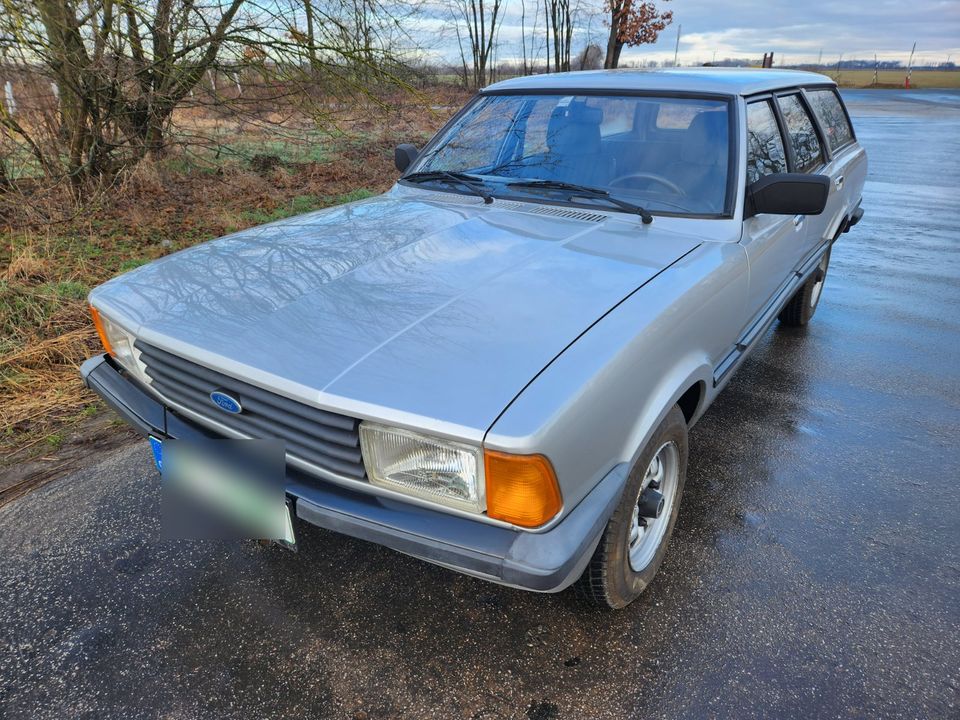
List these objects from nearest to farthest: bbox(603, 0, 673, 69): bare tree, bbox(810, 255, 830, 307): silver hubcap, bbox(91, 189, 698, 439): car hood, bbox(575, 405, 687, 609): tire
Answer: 1. bbox(91, 189, 698, 439): car hood
2. bbox(575, 405, 687, 609): tire
3. bbox(810, 255, 830, 307): silver hubcap
4. bbox(603, 0, 673, 69): bare tree

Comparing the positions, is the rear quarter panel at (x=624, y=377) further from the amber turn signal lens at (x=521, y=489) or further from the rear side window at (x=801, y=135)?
the rear side window at (x=801, y=135)

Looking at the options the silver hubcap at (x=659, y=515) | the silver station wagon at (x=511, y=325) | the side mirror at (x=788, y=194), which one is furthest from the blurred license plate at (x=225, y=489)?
the side mirror at (x=788, y=194)

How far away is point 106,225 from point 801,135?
6072mm

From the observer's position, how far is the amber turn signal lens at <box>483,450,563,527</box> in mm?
1459

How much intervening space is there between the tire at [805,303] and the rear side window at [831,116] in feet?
2.58

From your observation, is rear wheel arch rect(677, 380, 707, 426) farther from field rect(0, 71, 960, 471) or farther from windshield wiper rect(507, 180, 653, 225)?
field rect(0, 71, 960, 471)

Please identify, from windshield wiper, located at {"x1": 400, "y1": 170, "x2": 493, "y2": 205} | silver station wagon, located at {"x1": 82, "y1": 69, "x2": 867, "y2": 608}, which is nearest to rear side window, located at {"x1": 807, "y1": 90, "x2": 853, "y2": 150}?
silver station wagon, located at {"x1": 82, "y1": 69, "x2": 867, "y2": 608}

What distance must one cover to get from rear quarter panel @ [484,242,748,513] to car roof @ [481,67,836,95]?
959mm

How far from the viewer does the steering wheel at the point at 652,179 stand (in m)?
2.66

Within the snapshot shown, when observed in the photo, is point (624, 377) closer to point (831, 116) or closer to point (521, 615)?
point (521, 615)

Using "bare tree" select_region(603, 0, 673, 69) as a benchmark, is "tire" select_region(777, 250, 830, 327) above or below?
below

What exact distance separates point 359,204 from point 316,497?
71.6 inches

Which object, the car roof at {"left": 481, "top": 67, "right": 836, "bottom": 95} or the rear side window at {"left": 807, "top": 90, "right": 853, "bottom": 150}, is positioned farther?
the rear side window at {"left": 807, "top": 90, "right": 853, "bottom": 150}

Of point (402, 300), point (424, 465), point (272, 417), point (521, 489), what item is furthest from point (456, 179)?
point (521, 489)
